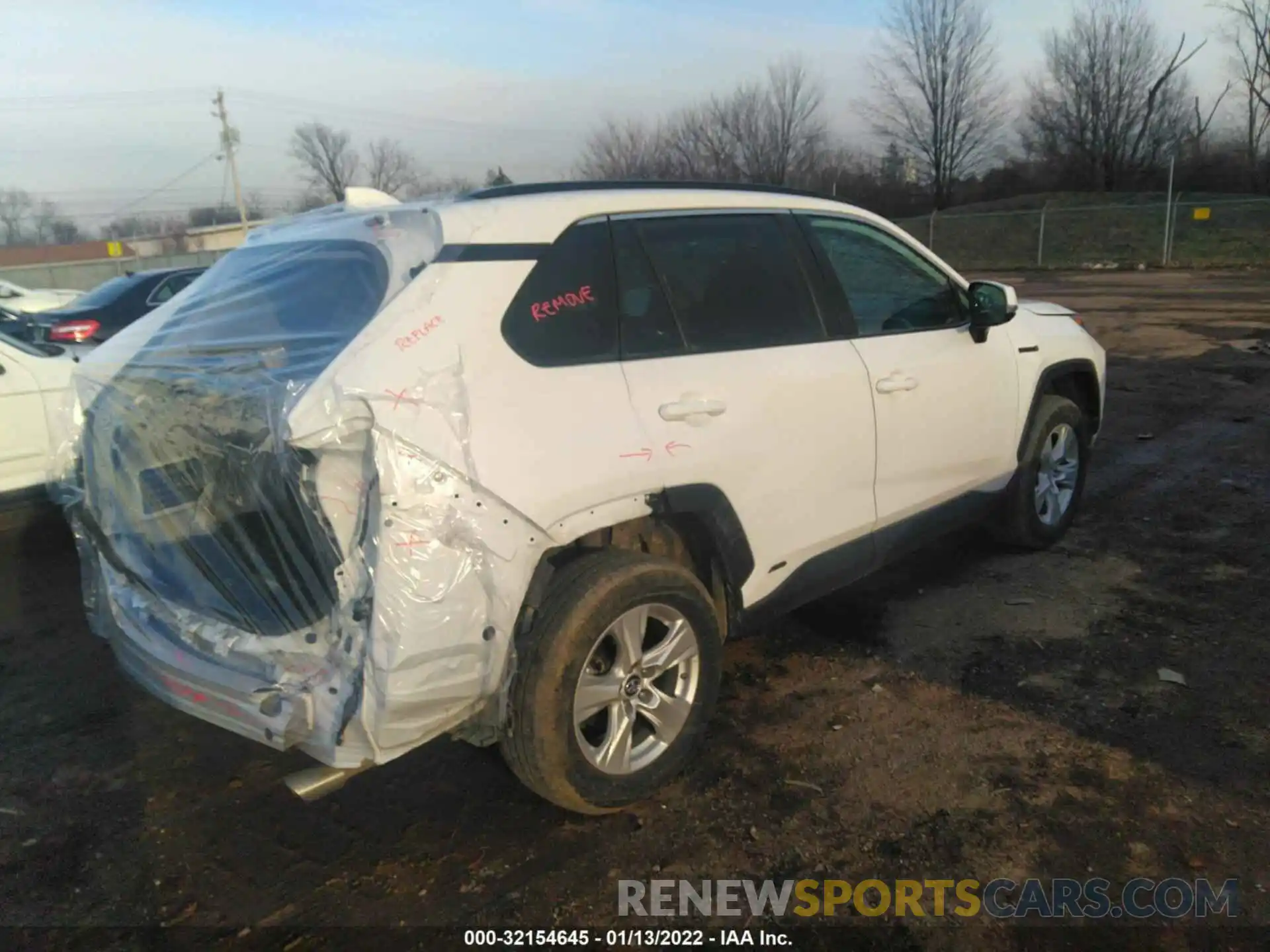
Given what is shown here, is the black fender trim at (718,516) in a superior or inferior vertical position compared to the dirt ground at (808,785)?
superior

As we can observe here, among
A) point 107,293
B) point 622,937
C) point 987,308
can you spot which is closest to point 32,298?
point 107,293

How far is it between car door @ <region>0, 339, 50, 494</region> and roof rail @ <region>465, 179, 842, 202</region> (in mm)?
3870

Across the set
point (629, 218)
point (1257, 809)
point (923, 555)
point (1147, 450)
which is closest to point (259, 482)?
point (629, 218)

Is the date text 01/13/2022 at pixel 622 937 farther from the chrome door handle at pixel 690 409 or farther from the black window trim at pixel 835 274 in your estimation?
the black window trim at pixel 835 274

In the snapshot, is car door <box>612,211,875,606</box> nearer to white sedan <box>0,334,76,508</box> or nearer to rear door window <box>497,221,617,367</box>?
rear door window <box>497,221,617,367</box>

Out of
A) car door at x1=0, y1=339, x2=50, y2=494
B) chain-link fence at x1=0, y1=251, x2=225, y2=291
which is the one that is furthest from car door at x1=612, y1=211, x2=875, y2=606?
chain-link fence at x1=0, y1=251, x2=225, y2=291

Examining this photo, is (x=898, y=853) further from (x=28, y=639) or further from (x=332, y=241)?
(x=28, y=639)

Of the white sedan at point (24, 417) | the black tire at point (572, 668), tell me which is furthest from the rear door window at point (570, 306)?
the white sedan at point (24, 417)

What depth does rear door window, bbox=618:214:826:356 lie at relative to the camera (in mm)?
3143

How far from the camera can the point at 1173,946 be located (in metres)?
2.42

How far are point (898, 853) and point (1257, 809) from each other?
3.65ft

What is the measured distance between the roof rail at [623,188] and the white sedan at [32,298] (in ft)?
46.5

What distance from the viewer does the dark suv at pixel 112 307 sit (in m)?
10.5

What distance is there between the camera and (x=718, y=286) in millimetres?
3391
